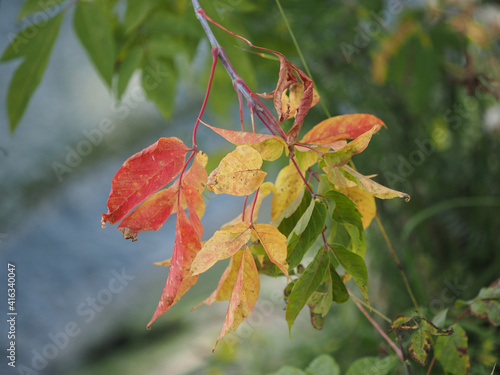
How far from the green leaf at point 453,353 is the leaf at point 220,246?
0.35 feet

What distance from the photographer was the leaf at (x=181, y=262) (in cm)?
12

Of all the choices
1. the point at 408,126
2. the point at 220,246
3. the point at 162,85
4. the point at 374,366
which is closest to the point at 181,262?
the point at 220,246

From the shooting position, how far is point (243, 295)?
0.12 meters

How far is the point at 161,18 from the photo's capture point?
29 centimetres

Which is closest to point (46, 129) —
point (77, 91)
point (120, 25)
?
point (77, 91)

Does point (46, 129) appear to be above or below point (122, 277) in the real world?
above

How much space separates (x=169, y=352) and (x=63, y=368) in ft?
0.68

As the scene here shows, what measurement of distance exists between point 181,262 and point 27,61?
0.21 metres

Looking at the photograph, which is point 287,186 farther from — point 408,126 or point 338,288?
point 408,126

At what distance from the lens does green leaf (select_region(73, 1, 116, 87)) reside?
27 centimetres

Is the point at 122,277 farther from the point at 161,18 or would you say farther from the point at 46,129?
the point at 161,18

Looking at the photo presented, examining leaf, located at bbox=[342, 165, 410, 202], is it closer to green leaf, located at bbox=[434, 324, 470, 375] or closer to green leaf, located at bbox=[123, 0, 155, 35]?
green leaf, located at bbox=[434, 324, 470, 375]

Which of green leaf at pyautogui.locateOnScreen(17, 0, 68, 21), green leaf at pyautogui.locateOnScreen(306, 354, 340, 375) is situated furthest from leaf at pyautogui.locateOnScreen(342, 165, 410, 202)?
green leaf at pyautogui.locateOnScreen(17, 0, 68, 21)

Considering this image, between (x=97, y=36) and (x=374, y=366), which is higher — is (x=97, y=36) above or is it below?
above
